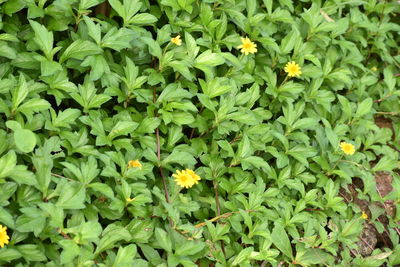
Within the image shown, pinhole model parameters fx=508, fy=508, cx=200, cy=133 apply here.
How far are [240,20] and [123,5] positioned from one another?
73cm

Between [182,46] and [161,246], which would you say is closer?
[161,246]

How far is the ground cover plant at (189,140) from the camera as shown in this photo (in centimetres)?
218

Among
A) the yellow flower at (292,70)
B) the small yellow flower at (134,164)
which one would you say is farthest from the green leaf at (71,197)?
the yellow flower at (292,70)

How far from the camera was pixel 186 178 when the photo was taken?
7.99 feet

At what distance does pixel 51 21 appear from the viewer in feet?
8.46

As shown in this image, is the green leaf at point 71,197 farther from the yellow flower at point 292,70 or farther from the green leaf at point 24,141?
the yellow flower at point 292,70

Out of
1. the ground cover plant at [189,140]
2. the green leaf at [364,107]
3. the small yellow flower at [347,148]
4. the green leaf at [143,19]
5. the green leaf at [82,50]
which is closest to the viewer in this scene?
the ground cover plant at [189,140]

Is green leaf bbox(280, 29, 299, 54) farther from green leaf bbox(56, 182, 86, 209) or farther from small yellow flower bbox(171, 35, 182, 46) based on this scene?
green leaf bbox(56, 182, 86, 209)

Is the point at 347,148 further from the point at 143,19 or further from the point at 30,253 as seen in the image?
the point at 30,253

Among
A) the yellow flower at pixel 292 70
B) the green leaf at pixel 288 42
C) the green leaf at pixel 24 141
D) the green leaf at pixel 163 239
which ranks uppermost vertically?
the green leaf at pixel 24 141

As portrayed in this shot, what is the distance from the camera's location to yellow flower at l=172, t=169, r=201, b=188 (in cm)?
242

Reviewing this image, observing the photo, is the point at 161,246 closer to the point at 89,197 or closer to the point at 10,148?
the point at 89,197

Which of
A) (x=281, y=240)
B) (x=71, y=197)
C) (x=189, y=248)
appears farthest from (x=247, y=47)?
(x=71, y=197)

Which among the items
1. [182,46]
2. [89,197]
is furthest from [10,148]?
[182,46]
